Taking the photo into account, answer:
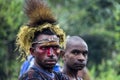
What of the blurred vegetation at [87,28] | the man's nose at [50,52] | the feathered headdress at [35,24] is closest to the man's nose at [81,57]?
the feathered headdress at [35,24]

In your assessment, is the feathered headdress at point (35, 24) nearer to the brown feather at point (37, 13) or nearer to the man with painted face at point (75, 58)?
the brown feather at point (37, 13)

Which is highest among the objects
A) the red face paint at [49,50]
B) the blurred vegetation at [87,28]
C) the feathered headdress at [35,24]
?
the feathered headdress at [35,24]

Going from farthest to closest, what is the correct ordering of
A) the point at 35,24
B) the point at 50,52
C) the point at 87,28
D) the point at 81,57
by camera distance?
1. the point at 87,28
2. the point at 81,57
3. the point at 35,24
4. the point at 50,52

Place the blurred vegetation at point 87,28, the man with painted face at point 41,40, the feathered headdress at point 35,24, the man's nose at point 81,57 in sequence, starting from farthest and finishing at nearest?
1. the blurred vegetation at point 87,28
2. the man's nose at point 81,57
3. the feathered headdress at point 35,24
4. the man with painted face at point 41,40

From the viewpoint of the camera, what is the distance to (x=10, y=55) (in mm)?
15766

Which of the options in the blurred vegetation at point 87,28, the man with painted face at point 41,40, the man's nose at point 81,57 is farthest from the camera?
the blurred vegetation at point 87,28

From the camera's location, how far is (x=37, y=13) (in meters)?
6.43

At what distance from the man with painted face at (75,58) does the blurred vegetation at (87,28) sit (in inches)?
233

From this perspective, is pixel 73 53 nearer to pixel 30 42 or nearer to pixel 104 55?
pixel 30 42

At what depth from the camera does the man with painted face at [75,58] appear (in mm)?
7254

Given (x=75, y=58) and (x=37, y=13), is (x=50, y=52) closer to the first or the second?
(x=37, y=13)

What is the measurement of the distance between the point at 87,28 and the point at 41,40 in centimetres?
2051

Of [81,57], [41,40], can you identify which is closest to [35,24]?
[41,40]

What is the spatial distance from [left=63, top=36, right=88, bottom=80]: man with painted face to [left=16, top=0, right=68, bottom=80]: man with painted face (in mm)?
764
